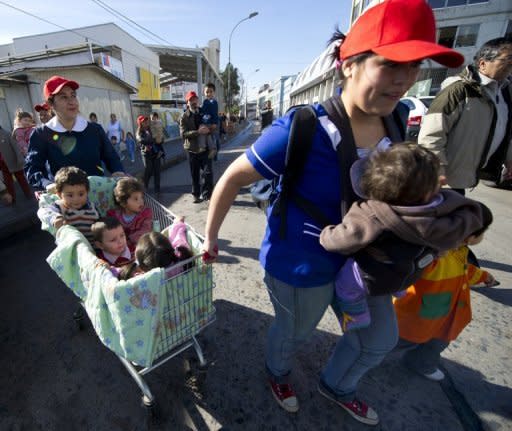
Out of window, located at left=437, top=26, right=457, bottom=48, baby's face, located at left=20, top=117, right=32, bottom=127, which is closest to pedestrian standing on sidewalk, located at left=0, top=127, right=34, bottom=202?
baby's face, located at left=20, top=117, right=32, bottom=127

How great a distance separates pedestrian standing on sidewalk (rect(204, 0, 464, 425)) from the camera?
41.2 inches

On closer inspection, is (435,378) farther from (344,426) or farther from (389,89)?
(389,89)

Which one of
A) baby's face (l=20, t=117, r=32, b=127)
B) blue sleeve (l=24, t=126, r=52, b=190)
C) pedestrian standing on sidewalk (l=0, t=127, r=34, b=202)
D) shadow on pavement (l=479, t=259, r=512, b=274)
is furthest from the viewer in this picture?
baby's face (l=20, t=117, r=32, b=127)

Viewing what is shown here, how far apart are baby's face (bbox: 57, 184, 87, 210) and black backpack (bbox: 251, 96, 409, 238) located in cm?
179

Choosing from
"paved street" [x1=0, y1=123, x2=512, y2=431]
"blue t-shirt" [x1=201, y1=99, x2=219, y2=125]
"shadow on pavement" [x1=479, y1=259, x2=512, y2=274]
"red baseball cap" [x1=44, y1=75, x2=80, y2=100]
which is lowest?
"paved street" [x1=0, y1=123, x2=512, y2=431]

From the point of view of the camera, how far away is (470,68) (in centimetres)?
229

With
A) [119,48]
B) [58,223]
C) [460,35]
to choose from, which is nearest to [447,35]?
[460,35]

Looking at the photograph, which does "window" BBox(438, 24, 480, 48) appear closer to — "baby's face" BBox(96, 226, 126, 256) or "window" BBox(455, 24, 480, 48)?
"window" BBox(455, 24, 480, 48)

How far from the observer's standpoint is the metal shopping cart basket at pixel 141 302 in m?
1.44

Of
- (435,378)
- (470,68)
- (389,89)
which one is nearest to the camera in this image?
(389,89)

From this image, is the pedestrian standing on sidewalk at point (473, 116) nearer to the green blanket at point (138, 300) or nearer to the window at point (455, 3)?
the green blanket at point (138, 300)

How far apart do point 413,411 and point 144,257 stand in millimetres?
2031

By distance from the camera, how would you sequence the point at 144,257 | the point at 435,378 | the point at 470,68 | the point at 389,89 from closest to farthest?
the point at 389,89, the point at 144,257, the point at 435,378, the point at 470,68

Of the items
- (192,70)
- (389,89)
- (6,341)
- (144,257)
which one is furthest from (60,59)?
(192,70)
